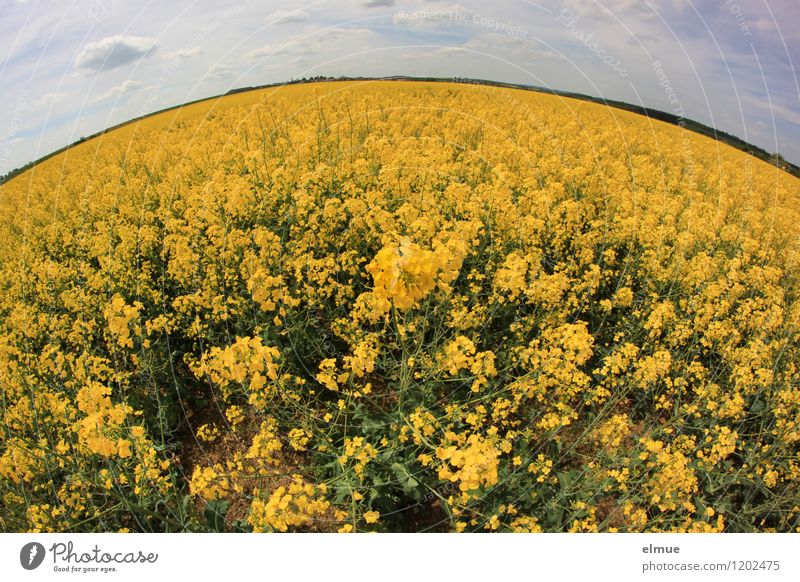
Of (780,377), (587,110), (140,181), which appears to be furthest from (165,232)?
(587,110)

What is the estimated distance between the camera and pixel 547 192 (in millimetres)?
6176

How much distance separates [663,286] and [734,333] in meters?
1.05

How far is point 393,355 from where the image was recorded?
4.14 meters
